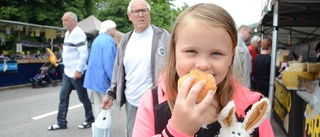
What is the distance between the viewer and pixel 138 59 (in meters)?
3.35

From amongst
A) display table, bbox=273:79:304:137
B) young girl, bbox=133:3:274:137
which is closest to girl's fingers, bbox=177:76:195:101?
young girl, bbox=133:3:274:137

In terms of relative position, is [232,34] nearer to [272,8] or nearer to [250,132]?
[250,132]

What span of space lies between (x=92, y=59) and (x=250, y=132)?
415cm

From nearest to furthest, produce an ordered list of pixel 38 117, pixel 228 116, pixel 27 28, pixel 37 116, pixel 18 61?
1. pixel 228 116
2. pixel 38 117
3. pixel 37 116
4. pixel 18 61
5. pixel 27 28

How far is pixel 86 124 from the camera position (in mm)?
6734

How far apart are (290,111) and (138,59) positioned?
12.3 ft

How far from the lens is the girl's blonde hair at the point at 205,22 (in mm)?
1172

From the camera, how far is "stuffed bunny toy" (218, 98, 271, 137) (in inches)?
47.2

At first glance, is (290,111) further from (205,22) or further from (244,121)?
(205,22)

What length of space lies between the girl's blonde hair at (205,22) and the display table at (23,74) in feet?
40.3

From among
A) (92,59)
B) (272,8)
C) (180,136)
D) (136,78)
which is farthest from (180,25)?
(272,8)

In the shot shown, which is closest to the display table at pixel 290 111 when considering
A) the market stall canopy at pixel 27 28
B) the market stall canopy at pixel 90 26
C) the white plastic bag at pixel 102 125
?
the white plastic bag at pixel 102 125

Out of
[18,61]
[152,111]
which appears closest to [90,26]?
[18,61]

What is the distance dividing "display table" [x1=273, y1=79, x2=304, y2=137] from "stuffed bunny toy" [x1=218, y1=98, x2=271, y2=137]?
461 cm
